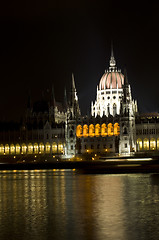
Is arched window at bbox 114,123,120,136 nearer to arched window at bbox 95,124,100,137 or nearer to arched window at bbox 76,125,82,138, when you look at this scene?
arched window at bbox 95,124,100,137

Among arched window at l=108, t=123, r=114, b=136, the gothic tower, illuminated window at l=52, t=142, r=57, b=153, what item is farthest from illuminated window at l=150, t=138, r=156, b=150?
illuminated window at l=52, t=142, r=57, b=153

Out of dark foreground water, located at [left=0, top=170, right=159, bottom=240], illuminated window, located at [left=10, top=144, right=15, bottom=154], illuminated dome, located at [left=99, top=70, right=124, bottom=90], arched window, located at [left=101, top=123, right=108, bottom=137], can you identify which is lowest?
dark foreground water, located at [left=0, top=170, right=159, bottom=240]

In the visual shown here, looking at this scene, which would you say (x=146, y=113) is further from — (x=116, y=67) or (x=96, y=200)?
(x=96, y=200)

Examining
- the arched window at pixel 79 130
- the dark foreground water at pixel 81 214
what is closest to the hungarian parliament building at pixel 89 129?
the arched window at pixel 79 130

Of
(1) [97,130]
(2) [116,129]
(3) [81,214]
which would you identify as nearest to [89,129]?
(1) [97,130]

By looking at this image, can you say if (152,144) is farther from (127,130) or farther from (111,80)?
(111,80)

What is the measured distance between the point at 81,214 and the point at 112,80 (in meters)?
132

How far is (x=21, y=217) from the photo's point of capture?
23188mm

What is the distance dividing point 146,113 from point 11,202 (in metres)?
118

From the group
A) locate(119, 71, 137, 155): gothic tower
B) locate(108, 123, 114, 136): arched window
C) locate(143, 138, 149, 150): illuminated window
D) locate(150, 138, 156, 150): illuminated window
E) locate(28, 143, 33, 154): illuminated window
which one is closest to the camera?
locate(119, 71, 137, 155): gothic tower

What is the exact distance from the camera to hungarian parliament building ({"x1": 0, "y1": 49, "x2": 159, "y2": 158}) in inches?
4929

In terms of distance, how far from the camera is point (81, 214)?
23766mm

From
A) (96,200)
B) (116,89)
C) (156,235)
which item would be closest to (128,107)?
(116,89)

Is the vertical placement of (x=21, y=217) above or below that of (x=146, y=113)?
below
